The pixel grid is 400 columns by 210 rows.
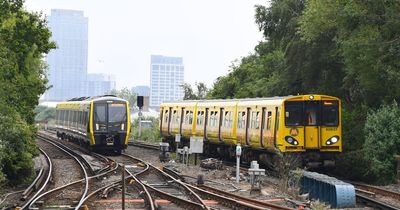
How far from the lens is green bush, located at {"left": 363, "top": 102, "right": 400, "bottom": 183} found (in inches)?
763

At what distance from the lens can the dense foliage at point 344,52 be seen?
72.2 feet

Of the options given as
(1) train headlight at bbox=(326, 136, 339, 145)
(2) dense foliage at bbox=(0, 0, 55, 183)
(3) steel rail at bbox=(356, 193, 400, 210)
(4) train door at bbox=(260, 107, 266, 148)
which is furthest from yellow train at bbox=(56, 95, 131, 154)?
(3) steel rail at bbox=(356, 193, 400, 210)

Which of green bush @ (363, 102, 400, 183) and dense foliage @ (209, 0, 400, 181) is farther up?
dense foliage @ (209, 0, 400, 181)

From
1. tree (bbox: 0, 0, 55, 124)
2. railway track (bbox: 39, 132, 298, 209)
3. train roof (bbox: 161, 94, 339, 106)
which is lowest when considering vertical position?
railway track (bbox: 39, 132, 298, 209)

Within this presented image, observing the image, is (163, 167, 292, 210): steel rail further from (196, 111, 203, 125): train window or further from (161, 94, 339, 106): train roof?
(196, 111, 203, 125): train window

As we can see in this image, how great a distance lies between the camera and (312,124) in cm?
2112

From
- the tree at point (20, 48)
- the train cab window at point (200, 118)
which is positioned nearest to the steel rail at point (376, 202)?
the tree at point (20, 48)

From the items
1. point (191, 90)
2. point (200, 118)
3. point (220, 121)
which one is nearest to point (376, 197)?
point (220, 121)

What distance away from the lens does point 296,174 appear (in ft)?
55.8

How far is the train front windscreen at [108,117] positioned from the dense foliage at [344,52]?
8.48 meters

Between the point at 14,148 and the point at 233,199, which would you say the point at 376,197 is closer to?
the point at 233,199

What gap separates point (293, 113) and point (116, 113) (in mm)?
13516

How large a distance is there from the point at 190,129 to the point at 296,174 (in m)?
15.3

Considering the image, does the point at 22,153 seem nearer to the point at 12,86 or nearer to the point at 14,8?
the point at 12,86
